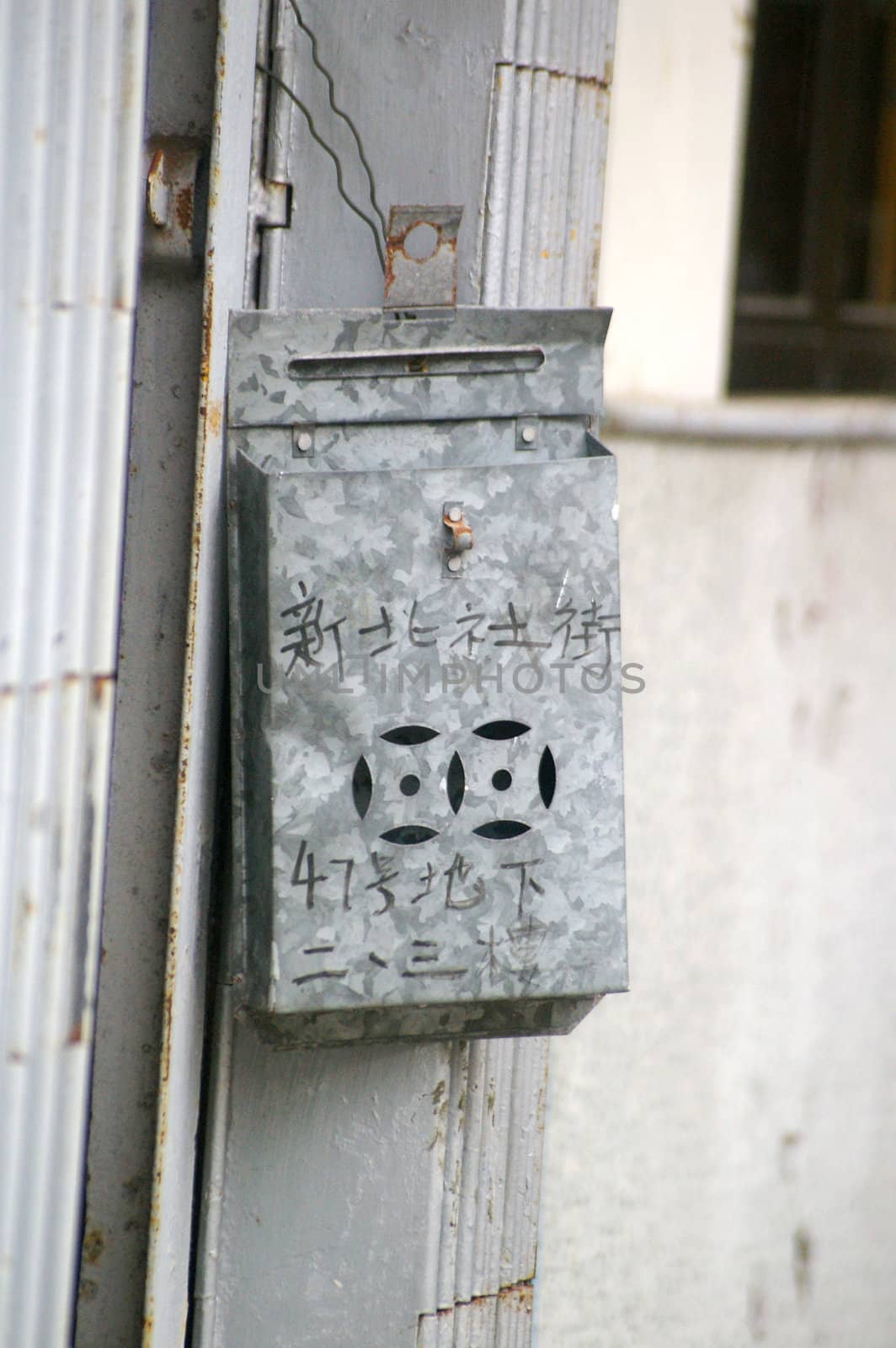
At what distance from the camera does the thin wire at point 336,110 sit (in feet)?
3.99

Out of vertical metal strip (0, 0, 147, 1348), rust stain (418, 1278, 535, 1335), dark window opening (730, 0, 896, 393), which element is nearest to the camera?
vertical metal strip (0, 0, 147, 1348)

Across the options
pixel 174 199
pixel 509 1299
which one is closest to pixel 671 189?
pixel 174 199

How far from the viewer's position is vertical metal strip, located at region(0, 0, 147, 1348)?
1034 millimetres

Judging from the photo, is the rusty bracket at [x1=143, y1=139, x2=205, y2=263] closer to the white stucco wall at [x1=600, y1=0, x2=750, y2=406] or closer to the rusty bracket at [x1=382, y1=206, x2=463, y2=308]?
the rusty bracket at [x1=382, y1=206, x2=463, y2=308]

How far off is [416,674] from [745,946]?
1587 millimetres

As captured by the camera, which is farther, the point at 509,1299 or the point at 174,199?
the point at 509,1299

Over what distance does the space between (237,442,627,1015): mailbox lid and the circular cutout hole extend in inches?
9.2

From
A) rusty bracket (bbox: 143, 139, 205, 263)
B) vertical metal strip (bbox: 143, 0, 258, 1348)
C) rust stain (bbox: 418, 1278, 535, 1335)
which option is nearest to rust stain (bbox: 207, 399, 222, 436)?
vertical metal strip (bbox: 143, 0, 258, 1348)

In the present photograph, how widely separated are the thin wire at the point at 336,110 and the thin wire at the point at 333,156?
0.01 meters

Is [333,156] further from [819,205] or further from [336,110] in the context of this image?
[819,205]

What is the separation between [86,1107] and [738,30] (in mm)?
2120

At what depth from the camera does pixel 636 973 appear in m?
2.26

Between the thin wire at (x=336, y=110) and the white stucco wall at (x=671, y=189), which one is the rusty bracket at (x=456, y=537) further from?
the white stucco wall at (x=671, y=189)

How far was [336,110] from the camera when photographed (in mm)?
1225
